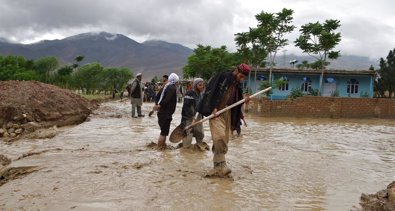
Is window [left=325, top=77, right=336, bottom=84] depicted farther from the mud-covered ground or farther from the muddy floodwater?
the muddy floodwater

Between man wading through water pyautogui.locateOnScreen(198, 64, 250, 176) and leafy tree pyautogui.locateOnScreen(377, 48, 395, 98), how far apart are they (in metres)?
31.4

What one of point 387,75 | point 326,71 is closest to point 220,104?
point 326,71

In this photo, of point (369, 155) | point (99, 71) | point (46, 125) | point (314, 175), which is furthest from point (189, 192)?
point (99, 71)

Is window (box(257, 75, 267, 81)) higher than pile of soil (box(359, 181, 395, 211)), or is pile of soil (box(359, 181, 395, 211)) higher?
window (box(257, 75, 267, 81))

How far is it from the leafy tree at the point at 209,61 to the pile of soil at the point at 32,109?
2278 cm

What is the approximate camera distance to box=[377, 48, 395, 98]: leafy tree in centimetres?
3412

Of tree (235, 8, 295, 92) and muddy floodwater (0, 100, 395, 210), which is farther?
tree (235, 8, 295, 92)

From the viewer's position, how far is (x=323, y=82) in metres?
33.0

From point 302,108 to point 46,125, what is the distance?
1197 centimetres

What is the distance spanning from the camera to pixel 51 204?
15.8 feet

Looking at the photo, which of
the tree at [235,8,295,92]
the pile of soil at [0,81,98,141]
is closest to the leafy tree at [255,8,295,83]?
the tree at [235,8,295,92]

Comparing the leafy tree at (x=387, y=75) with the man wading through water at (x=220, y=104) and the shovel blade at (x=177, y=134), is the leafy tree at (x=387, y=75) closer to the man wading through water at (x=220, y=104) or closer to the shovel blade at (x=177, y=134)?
the shovel blade at (x=177, y=134)

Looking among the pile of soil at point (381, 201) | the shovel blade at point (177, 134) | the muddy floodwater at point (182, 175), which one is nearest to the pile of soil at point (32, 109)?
the muddy floodwater at point (182, 175)

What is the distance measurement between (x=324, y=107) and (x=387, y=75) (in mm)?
17284
